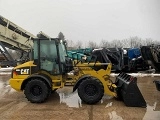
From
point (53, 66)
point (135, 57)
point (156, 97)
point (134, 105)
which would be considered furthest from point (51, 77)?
point (135, 57)

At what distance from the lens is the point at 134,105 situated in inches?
300

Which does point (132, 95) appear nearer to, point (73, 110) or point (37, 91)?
point (73, 110)

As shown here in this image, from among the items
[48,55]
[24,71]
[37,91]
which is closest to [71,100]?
[37,91]

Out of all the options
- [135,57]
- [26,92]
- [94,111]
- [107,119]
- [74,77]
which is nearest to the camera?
[107,119]

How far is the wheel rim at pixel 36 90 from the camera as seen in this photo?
8.44m

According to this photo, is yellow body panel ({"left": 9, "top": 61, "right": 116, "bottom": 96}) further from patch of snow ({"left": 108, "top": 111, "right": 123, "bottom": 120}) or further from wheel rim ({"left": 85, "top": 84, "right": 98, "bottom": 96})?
patch of snow ({"left": 108, "top": 111, "right": 123, "bottom": 120})

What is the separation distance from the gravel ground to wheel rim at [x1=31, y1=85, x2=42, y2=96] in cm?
37

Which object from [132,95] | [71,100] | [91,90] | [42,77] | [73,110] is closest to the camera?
[73,110]

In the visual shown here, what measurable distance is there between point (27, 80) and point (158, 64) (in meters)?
11.2

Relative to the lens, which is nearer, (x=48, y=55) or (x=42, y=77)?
(x=42, y=77)

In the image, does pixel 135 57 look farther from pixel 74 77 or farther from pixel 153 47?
pixel 74 77

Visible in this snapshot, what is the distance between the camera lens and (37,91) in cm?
845

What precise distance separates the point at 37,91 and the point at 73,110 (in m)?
1.65

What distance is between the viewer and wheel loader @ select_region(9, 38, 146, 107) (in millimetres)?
8086
